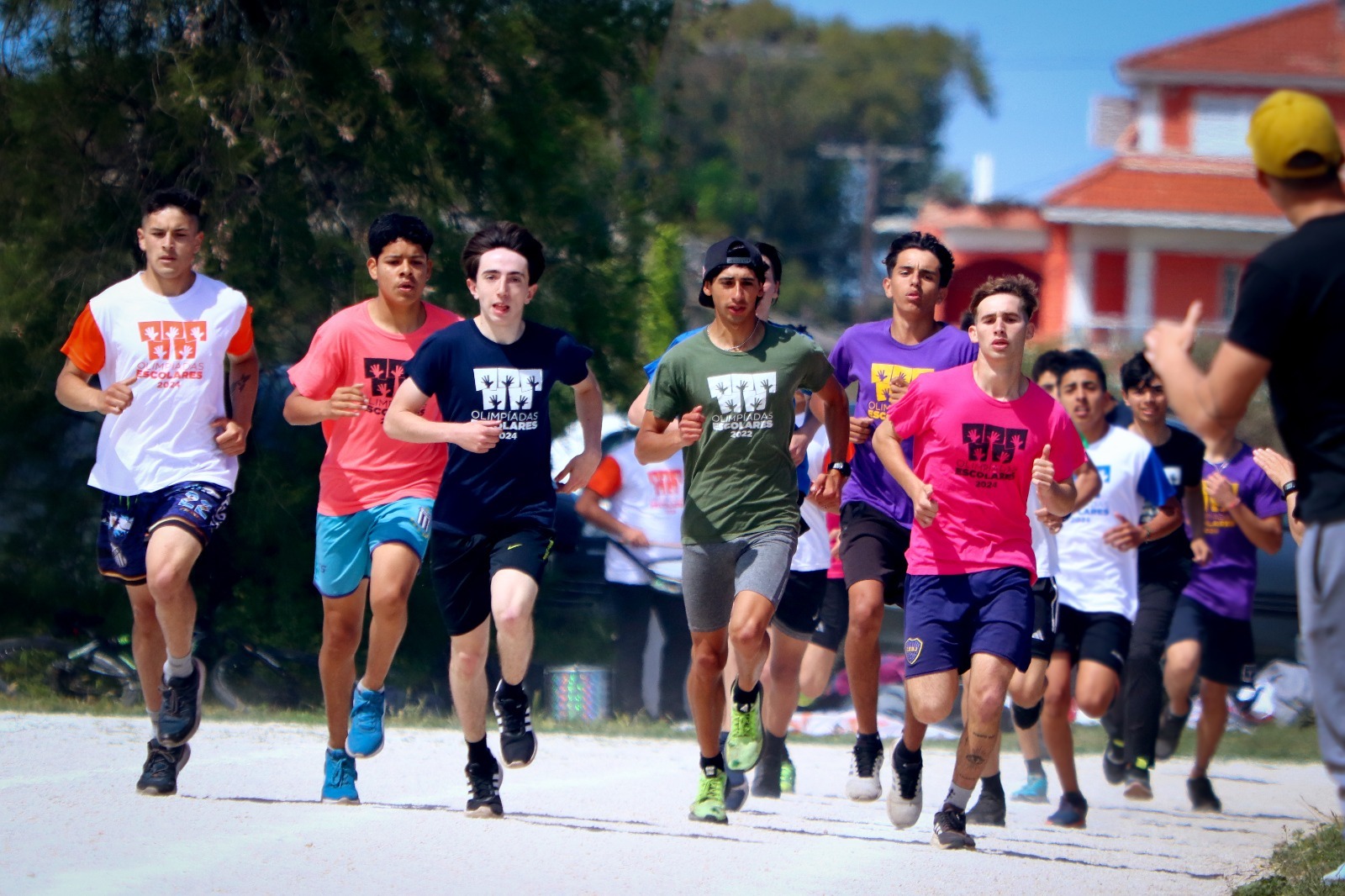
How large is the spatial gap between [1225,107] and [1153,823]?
4445 cm

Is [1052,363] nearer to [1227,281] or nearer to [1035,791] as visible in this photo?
[1035,791]

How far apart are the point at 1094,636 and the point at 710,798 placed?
3013mm

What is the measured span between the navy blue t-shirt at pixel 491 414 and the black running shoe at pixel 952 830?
6.54ft

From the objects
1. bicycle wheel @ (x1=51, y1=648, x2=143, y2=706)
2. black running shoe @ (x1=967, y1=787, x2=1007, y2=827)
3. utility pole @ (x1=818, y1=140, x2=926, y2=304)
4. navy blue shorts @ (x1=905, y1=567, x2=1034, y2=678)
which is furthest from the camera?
utility pole @ (x1=818, y1=140, x2=926, y2=304)

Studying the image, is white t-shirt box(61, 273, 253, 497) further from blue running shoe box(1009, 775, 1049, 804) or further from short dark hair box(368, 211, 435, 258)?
blue running shoe box(1009, 775, 1049, 804)

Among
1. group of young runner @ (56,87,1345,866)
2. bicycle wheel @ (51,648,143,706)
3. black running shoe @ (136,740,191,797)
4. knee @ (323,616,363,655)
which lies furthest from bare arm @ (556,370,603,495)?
bicycle wheel @ (51,648,143,706)

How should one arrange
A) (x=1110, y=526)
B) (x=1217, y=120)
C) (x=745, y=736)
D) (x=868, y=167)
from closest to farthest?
(x=745, y=736) → (x=1110, y=526) → (x=1217, y=120) → (x=868, y=167)

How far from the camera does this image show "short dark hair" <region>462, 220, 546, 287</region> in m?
6.73

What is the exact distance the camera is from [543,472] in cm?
670

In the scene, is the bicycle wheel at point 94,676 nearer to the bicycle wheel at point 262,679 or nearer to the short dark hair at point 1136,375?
the bicycle wheel at point 262,679

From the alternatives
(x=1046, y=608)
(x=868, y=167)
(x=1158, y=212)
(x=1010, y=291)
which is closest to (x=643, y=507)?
(x=1046, y=608)

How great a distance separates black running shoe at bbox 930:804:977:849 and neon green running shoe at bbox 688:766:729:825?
918 millimetres

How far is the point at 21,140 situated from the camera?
1099 cm

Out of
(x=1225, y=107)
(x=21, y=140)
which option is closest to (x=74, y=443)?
(x=21, y=140)
